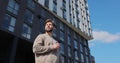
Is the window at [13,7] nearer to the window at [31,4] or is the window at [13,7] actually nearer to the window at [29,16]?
the window at [29,16]

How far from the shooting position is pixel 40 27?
26.5 meters

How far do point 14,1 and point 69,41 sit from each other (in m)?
14.6

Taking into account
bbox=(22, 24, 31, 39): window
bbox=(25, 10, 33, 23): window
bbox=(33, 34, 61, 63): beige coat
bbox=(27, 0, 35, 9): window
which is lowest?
bbox=(33, 34, 61, 63): beige coat

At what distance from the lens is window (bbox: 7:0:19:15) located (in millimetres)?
21866

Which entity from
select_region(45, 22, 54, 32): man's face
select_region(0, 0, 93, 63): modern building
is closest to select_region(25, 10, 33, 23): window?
select_region(0, 0, 93, 63): modern building

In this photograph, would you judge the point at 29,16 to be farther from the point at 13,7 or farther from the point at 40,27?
the point at 13,7

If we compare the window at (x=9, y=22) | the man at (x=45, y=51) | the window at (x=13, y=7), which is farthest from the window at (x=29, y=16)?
the man at (x=45, y=51)

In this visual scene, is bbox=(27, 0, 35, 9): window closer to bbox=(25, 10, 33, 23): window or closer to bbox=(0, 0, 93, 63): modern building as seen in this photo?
bbox=(0, 0, 93, 63): modern building

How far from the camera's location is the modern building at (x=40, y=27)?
2069cm

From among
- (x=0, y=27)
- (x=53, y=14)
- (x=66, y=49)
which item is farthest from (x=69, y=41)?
(x=0, y=27)

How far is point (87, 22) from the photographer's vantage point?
42.4 metres

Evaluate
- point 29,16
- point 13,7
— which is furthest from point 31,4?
point 13,7

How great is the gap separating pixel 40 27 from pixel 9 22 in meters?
6.52

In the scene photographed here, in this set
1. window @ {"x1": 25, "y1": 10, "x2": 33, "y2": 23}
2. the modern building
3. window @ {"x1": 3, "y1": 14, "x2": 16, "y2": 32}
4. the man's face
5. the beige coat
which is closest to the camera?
the beige coat
